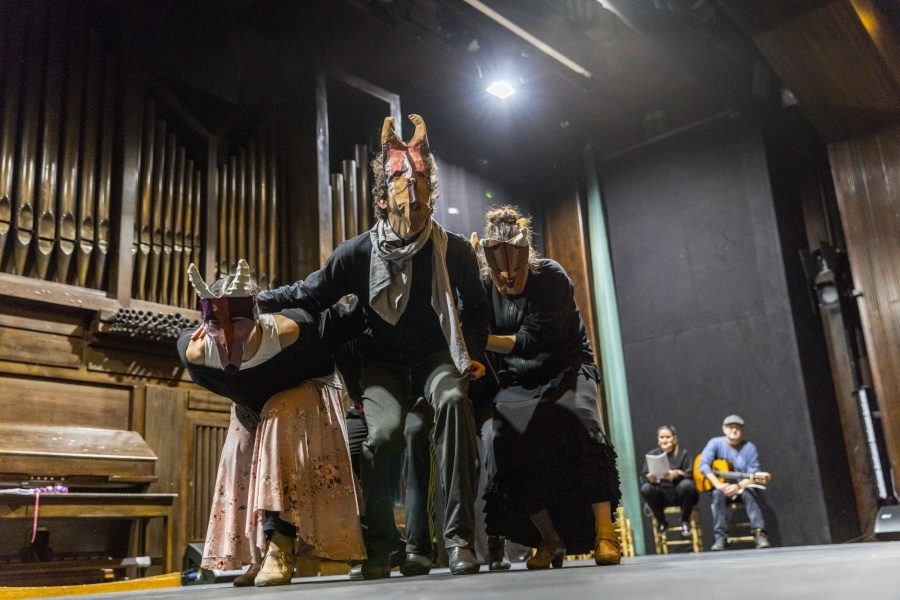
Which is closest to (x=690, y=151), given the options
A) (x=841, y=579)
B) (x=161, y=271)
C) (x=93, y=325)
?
(x=161, y=271)

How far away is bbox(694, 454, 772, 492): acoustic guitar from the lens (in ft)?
20.6

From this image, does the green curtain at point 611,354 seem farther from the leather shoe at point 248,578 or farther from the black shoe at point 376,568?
the leather shoe at point 248,578

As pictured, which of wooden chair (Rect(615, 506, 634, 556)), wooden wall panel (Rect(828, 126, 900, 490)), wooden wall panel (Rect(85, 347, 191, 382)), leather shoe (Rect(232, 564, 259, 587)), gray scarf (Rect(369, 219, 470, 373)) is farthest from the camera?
wooden chair (Rect(615, 506, 634, 556))

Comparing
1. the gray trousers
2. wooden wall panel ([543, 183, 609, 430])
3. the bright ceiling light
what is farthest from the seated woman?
the gray trousers

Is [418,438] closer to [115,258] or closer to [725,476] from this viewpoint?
[115,258]

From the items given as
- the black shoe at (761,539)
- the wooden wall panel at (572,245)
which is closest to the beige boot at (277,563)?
the black shoe at (761,539)

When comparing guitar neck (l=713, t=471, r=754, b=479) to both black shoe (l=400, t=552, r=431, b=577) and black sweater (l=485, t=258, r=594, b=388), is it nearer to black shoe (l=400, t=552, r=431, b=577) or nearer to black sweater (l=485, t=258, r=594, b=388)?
black sweater (l=485, t=258, r=594, b=388)

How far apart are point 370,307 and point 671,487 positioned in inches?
191

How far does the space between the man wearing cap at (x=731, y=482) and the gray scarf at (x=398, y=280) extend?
4638 millimetres

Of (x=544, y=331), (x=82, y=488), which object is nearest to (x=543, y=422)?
(x=544, y=331)

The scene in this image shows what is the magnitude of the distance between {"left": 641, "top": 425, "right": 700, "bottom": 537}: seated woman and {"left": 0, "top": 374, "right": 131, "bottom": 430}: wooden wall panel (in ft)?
13.6

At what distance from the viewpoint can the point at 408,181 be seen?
2463 millimetres

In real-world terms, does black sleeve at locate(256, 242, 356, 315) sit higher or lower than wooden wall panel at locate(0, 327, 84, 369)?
lower

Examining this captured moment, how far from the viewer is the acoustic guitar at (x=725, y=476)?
6270 millimetres
